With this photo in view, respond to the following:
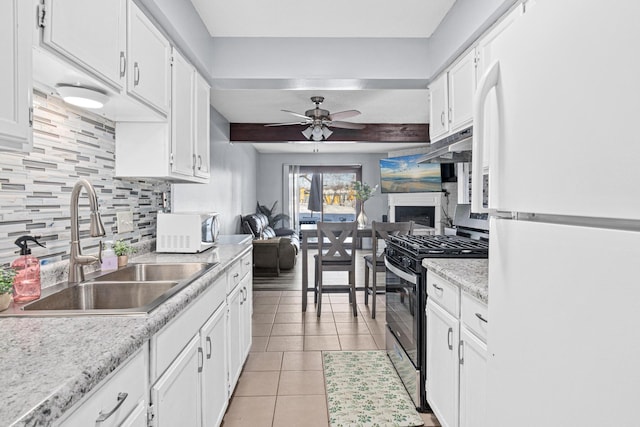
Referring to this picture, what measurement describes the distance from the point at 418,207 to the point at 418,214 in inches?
6.0

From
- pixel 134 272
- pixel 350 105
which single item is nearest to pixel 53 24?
pixel 134 272

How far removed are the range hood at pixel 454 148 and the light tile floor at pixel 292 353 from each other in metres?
1.61

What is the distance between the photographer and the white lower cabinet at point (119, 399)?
758mm

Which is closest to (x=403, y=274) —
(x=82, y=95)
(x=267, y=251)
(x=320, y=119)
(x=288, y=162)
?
(x=82, y=95)

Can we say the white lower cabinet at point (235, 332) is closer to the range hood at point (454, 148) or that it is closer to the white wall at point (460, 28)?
the range hood at point (454, 148)

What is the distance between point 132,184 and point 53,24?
125 cm

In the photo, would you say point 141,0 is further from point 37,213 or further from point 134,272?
point 134,272

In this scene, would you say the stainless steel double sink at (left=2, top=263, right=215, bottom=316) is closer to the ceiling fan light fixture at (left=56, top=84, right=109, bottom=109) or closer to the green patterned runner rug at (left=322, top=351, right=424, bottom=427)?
the ceiling fan light fixture at (left=56, top=84, right=109, bottom=109)

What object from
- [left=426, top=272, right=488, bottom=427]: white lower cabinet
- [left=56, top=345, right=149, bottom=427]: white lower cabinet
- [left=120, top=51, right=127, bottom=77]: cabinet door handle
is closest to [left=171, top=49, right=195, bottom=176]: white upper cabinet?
[left=120, top=51, right=127, bottom=77]: cabinet door handle

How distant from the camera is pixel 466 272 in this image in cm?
173

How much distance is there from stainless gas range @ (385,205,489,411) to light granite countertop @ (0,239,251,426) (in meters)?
1.37

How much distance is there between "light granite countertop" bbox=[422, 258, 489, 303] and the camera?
1.44m

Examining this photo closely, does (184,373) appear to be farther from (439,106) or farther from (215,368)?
(439,106)

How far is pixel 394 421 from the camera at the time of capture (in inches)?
81.1
